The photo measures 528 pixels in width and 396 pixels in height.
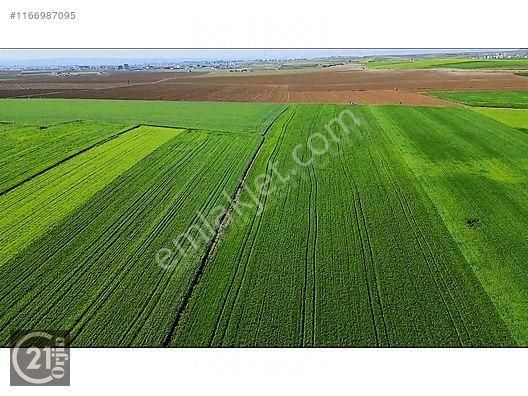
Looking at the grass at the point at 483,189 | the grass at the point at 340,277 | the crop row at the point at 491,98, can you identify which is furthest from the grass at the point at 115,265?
the crop row at the point at 491,98

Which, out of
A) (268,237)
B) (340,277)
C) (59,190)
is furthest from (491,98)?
(59,190)

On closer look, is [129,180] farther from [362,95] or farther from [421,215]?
[362,95]

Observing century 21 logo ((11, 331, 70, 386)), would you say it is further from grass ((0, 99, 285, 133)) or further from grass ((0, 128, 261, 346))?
grass ((0, 99, 285, 133))

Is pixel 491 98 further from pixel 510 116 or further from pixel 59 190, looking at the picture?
pixel 59 190

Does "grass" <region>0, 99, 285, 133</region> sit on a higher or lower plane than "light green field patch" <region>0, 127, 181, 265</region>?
higher

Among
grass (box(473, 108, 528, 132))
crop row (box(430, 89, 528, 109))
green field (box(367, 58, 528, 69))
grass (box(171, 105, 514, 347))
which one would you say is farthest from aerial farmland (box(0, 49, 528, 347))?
green field (box(367, 58, 528, 69))
